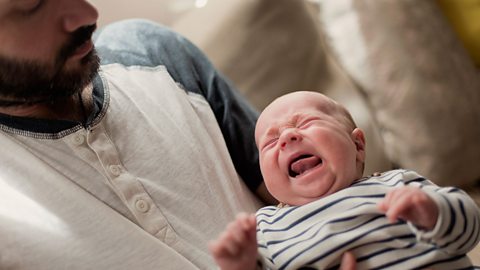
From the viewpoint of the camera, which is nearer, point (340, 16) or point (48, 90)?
point (48, 90)

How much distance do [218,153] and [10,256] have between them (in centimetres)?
42

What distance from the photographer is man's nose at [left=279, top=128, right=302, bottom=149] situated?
0.95 m

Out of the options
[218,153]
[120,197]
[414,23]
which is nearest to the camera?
[120,197]

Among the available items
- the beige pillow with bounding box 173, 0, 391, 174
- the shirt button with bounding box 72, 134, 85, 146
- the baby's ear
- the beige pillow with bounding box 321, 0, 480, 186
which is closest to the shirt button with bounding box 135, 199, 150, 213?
the shirt button with bounding box 72, 134, 85, 146

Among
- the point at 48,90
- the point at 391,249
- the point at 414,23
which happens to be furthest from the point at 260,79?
the point at 391,249

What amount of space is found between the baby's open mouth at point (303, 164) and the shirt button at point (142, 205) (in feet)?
0.81

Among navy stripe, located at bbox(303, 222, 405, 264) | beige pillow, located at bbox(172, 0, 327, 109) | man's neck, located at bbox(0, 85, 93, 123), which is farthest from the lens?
beige pillow, located at bbox(172, 0, 327, 109)

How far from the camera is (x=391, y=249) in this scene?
860 mm

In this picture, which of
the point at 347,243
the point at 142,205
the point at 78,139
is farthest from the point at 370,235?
the point at 78,139

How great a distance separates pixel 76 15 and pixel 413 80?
38.8 inches

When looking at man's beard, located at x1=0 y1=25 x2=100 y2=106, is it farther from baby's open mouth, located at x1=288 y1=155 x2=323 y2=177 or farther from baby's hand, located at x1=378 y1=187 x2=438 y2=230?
baby's hand, located at x1=378 y1=187 x2=438 y2=230

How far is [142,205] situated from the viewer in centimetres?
103

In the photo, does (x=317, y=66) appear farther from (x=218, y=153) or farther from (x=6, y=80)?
(x=6, y=80)

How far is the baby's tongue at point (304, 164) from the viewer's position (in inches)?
37.7
